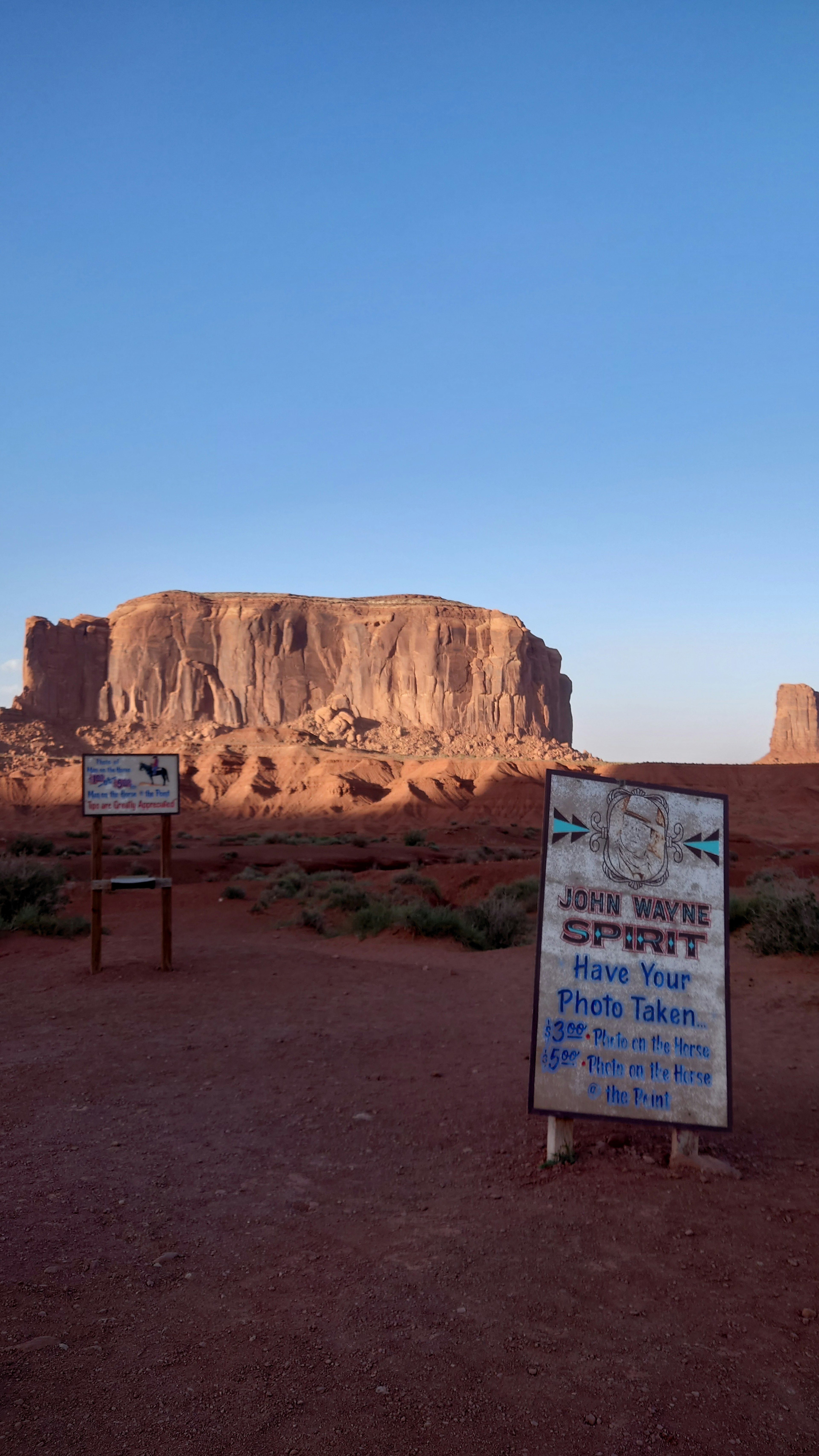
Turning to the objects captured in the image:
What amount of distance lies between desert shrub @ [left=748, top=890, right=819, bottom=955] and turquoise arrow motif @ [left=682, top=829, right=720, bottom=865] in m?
6.98

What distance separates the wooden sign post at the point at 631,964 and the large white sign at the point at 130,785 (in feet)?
21.5

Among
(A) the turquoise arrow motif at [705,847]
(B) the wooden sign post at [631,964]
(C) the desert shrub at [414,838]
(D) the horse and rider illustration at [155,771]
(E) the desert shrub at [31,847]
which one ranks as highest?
(D) the horse and rider illustration at [155,771]

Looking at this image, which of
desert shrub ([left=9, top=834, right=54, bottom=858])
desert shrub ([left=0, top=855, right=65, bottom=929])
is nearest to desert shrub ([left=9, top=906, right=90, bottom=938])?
desert shrub ([left=0, top=855, right=65, bottom=929])

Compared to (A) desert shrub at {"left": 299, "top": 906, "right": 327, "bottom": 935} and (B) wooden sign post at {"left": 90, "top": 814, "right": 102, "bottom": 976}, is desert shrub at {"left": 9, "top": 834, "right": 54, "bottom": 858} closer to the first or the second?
(A) desert shrub at {"left": 299, "top": 906, "right": 327, "bottom": 935}

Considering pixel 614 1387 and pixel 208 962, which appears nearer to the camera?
pixel 614 1387

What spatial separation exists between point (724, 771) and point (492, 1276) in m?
63.7

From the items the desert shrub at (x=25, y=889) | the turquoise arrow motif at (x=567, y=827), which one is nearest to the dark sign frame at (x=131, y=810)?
the desert shrub at (x=25, y=889)

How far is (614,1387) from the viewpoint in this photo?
2852 millimetres

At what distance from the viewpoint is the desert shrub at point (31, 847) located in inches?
964

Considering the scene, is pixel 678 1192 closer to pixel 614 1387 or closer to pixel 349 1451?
pixel 614 1387

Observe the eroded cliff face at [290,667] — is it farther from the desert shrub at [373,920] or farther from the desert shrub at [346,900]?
the desert shrub at [373,920]

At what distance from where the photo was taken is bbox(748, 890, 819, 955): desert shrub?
10.9m

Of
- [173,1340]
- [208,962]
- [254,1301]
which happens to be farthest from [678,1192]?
[208,962]

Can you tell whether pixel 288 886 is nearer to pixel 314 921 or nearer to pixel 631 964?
pixel 314 921
